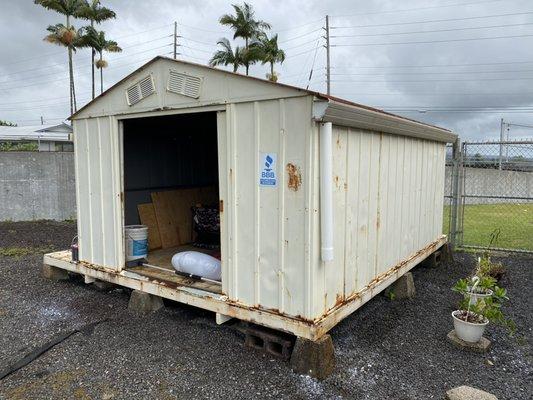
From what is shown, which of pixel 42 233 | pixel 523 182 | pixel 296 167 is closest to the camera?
pixel 296 167

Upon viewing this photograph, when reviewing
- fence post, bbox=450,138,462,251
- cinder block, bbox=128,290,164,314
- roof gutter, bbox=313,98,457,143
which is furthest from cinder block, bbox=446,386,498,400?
fence post, bbox=450,138,462,251

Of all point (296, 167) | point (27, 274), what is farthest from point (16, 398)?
point (27, 274)

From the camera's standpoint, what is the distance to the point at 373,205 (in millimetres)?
4113

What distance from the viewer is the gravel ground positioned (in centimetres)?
308

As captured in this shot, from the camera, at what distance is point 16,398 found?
9.80 ft

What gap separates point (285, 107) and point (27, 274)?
492 centimetres

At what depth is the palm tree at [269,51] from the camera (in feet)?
65.8

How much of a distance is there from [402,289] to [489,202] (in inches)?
516

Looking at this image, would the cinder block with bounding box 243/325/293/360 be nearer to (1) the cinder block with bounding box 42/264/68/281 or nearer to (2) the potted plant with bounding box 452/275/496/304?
(2) the potted plant with bounding box 452/275/496/304

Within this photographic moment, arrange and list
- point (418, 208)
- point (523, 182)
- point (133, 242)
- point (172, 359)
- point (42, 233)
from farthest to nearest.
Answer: point (523, 182)
point (42, 233)
point (418, 208)
point (133, 242)
point (172, 359)

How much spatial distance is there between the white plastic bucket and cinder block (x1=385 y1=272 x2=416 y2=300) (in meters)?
2.97

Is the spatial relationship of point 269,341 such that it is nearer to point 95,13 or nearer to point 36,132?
point 95,13

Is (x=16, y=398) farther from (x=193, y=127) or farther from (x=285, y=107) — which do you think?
(x=193, y=127)

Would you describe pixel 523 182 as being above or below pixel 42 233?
above
